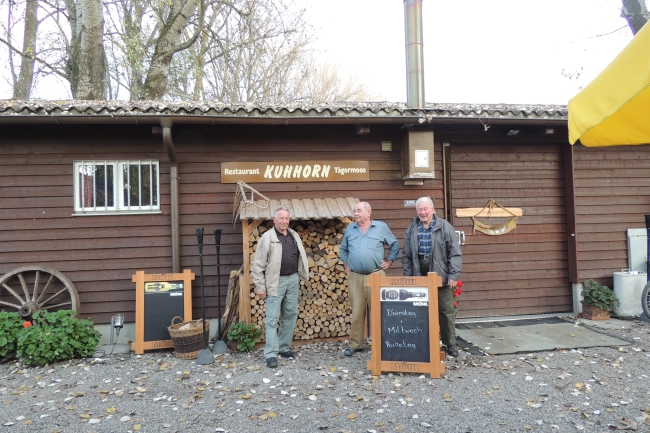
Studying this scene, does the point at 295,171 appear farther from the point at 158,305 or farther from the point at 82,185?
the point at 82,185

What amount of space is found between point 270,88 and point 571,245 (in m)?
12.8

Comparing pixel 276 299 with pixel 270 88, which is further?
pixel 270 88

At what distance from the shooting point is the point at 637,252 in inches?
289

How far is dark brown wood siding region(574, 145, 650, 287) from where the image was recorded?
7246mm

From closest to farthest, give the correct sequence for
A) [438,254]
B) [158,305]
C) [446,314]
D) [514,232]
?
[438,254], [446,314], [158,305], [514,232]

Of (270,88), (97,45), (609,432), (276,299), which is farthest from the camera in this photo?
(270,88)

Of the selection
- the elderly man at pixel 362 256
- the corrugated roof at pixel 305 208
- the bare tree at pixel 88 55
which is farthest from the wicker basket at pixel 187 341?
the bare tree at pixel 88 55

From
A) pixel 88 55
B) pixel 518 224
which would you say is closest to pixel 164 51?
pixel 88 55

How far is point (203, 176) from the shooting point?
6410mm

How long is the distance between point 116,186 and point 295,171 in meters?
2.49

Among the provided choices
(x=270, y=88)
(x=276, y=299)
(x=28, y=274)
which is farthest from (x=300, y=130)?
(x=270, y=88)

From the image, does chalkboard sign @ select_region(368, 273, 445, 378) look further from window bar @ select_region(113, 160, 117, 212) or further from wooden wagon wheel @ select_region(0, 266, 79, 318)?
wooden wagon wheel @ select_region(0, 266, 79, 318)

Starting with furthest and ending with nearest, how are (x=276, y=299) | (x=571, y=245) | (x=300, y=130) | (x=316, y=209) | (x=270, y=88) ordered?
(x=270, y=88)
(x=571, y=245)
(x=300, y=130)
(x=316, y=209)
(x=276, y=299)

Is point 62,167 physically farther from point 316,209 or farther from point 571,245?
point 571,245
